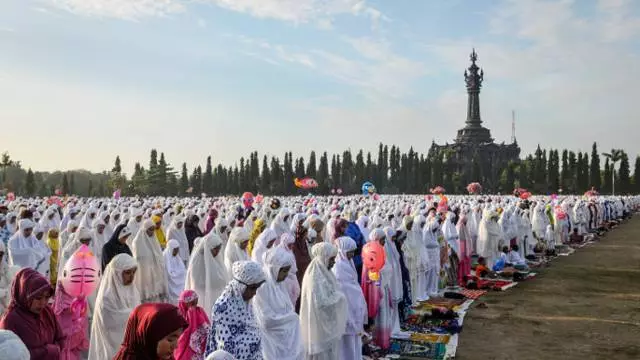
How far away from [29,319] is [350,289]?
3.20 meters

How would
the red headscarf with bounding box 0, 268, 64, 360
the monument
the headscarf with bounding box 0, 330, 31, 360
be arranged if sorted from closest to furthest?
the headscarf with bounding box 0, 330, 31, 360 → the red headscarf with bounding box 0, 268, 64, 360 → the monument

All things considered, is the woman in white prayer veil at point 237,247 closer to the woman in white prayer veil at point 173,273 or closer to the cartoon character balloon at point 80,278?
the woman in white prayer veil at point 173,273

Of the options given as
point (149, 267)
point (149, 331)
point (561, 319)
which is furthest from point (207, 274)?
point (561, 319)

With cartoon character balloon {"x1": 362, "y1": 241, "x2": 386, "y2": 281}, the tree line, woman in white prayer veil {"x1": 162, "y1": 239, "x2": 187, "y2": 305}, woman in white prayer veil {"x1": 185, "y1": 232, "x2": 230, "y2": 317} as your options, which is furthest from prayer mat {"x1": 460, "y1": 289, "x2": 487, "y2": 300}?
the tree line

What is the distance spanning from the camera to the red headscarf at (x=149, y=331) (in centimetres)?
250

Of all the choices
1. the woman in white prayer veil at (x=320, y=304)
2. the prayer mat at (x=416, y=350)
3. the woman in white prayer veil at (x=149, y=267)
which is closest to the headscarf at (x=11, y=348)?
the woman in white prayer veil at (x=320, y=304)

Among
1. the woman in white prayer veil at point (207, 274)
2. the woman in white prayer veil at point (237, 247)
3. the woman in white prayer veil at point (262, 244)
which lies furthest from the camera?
the woman in white prayer veil at point (262, 244)

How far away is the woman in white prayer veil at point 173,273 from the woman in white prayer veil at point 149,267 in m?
0.07

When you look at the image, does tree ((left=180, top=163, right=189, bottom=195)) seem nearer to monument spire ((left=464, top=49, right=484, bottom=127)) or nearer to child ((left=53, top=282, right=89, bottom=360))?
monument spire ((left=464, top=49, right=484, bottom=127))

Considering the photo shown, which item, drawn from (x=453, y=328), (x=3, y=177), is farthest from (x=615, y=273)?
(x=3, y=177)

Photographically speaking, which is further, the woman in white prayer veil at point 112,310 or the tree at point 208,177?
the tree at point 208,177

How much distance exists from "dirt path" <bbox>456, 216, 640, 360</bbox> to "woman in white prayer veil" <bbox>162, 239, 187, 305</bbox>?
362 cm

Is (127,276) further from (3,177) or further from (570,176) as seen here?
(3,177)

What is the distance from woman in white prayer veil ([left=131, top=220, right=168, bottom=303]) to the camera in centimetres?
677
